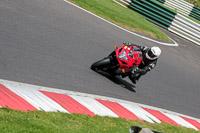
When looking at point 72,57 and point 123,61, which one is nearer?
point 123,61

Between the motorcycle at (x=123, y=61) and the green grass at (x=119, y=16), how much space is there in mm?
5250

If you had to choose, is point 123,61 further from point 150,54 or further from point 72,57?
point 72,57

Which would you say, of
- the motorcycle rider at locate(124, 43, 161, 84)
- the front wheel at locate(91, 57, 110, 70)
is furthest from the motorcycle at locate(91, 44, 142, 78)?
the motorcycle rider at locate(124, 43, 161, 84)

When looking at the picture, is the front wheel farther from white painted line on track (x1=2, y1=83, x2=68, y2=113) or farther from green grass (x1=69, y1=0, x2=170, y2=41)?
green grass (x1=69, y1=0, x2=170, y2=41)

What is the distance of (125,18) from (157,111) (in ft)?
25.9

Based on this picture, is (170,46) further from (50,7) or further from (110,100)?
(110,100)

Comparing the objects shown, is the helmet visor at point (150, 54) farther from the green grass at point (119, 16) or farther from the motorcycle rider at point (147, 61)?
the green grass at point (119, 16)

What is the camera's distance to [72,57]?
8.95 metres

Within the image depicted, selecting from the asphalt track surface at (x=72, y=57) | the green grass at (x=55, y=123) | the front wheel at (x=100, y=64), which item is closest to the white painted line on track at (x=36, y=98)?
the green grass at (x=55, y=123)

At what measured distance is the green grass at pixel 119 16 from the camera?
47.2 ft

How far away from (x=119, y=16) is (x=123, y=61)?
280 inches

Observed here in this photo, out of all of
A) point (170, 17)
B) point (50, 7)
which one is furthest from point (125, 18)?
point (50, 7)

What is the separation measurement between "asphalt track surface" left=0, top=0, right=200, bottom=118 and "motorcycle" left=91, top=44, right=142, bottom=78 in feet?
0.93

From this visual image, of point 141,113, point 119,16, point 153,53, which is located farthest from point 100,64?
point 119,16
